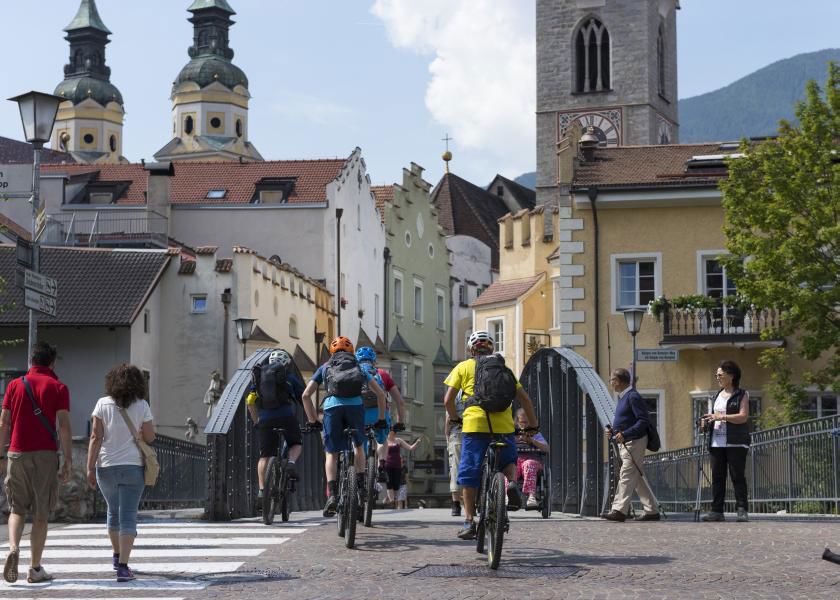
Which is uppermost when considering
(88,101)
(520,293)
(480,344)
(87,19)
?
(87,19)

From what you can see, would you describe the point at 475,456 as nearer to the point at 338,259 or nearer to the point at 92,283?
the point at 92,283

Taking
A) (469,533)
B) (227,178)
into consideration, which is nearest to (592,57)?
(227,178)

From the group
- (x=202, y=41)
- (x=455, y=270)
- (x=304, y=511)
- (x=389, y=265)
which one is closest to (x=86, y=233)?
(x=389, y=265)

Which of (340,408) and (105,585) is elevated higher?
(340,408)

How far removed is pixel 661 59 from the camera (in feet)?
300

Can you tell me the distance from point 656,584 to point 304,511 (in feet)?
32.8

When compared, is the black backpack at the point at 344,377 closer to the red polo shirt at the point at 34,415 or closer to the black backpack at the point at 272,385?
the black backpack at the point at 272,385

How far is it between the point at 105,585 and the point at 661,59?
269ft

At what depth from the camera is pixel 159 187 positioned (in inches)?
2515

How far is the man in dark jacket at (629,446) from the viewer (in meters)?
18.3

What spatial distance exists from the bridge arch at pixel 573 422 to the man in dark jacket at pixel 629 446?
0.24m

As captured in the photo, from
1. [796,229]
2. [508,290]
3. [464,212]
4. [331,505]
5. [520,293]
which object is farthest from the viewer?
[464,212]

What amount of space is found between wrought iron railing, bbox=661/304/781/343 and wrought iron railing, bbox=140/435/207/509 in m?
18.6

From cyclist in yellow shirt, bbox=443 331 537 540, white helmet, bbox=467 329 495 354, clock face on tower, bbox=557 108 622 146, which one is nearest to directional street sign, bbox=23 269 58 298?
white helmet, bbox=467 329 495 354
